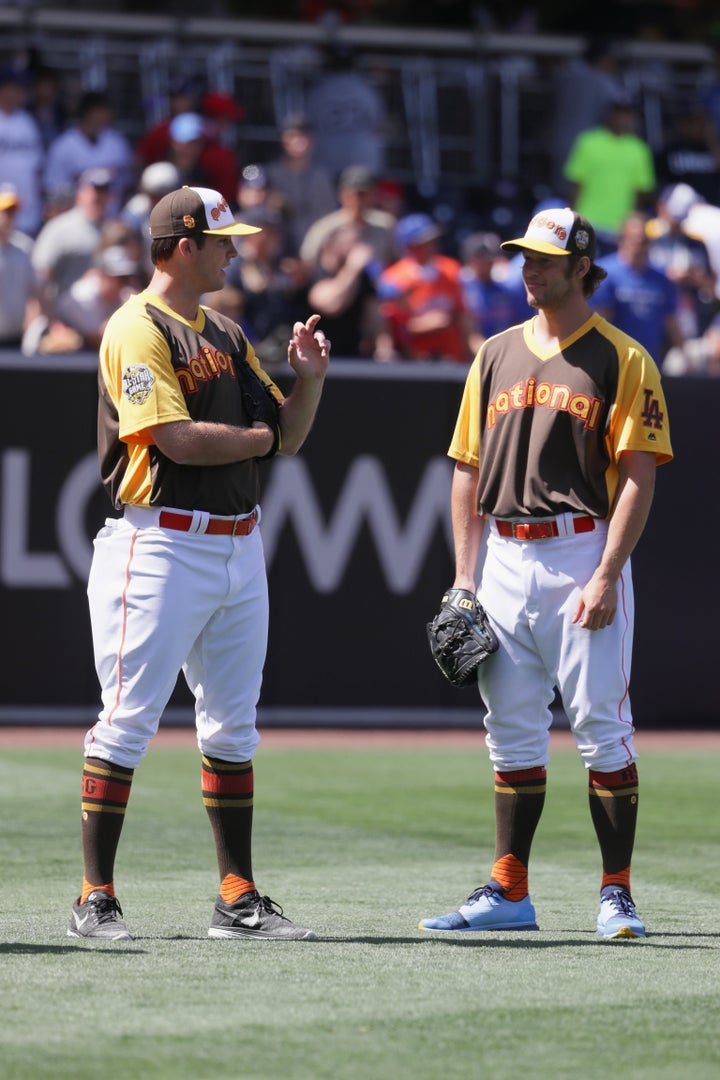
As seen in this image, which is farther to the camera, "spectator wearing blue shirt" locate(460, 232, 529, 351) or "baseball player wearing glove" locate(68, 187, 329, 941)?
"spectator wearing blue shirt" locate(460, 232, 529, 351)

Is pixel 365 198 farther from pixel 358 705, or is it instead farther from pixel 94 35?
pixel 94 35

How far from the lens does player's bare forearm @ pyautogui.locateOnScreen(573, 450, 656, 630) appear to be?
5891 millimetres

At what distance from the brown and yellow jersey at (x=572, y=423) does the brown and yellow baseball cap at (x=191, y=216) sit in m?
1.04

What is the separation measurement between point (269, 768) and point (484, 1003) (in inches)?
232

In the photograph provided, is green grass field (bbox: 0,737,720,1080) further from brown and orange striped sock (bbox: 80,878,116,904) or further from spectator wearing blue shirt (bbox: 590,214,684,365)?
spectator wearing blue shirt (bbox: 590,214,684,365)

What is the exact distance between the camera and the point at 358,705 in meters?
12.1

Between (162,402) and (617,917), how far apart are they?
84.4 inches

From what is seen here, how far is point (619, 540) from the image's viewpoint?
5.91m

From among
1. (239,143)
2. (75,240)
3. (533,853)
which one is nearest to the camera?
(533,853)

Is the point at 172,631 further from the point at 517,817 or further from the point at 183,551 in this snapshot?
the point at 517,817

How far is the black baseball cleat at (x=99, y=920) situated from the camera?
564 cm

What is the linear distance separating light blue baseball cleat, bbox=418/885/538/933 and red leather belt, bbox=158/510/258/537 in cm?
141

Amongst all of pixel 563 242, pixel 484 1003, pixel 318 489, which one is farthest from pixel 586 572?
pixel 318 489

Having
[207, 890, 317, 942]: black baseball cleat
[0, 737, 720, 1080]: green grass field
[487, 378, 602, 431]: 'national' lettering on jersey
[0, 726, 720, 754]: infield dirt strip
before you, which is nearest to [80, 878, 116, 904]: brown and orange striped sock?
[0, 737, 720, 1080]: green grass field
